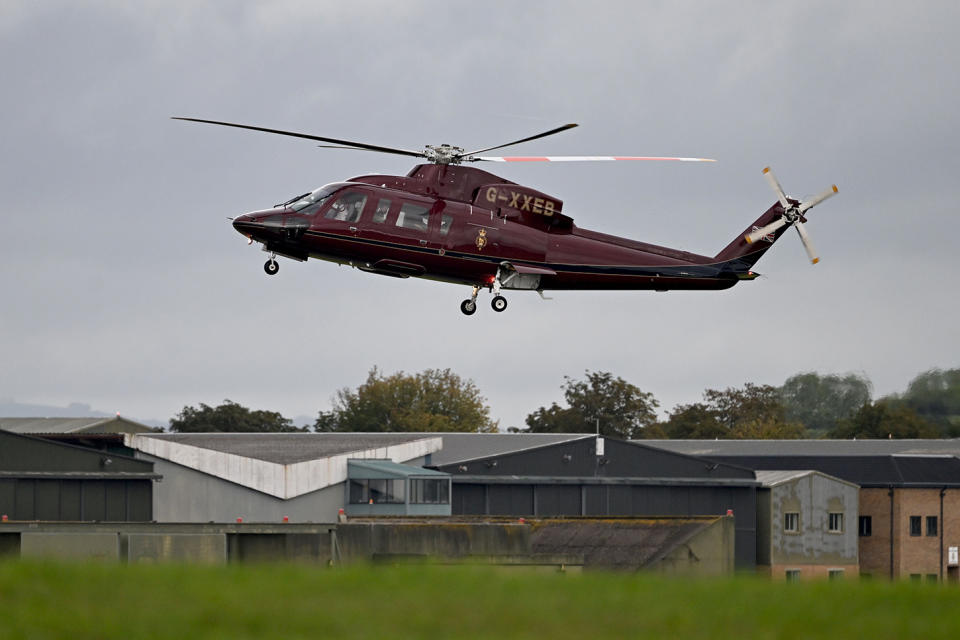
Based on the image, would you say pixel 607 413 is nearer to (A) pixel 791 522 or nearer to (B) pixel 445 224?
(A) pixel 791 522

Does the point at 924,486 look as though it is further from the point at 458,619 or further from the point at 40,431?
the point at 458,619

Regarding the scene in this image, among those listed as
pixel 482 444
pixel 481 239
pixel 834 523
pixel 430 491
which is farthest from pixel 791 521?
pixel 481 239

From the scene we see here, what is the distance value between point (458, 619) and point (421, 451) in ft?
218

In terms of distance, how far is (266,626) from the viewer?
16156 millimetres

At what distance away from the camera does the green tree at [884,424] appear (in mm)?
116125

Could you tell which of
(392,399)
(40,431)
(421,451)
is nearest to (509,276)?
(421,451)

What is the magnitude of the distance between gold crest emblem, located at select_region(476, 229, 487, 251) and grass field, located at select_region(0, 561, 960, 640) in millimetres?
24179

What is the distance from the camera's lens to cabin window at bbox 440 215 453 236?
4284 cm

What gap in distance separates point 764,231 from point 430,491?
29.9 m

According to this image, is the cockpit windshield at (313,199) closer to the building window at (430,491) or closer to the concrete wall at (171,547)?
the concrete wall at (171,547)

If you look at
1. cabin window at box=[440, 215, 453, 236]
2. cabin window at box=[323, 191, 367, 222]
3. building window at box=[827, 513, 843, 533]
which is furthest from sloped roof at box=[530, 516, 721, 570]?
building window at box=[827, 513, 843, 533]

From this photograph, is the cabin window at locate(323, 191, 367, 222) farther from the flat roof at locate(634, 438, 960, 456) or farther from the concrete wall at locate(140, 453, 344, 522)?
the flat roof at locate(634, 438, 960, 456)

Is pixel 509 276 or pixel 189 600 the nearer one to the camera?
pixel 189 600

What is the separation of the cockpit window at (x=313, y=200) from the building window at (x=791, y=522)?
49.9m
